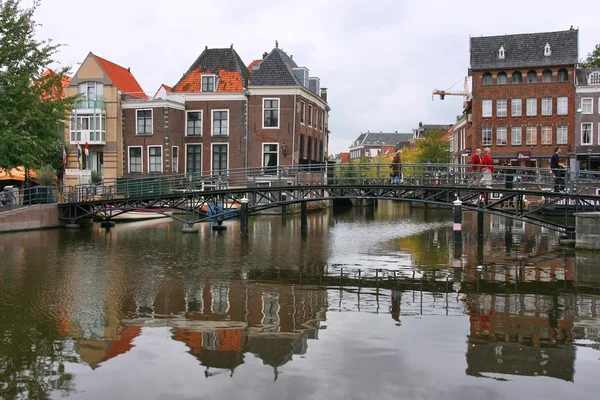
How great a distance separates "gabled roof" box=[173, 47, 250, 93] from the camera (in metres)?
45.8

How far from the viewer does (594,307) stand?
12734mm

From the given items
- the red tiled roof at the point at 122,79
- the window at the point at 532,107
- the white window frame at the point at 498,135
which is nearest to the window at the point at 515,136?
the white window frame at the point at 498,135

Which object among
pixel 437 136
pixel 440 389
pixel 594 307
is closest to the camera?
pixel 440 389

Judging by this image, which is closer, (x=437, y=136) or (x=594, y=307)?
(x=594, y=307)

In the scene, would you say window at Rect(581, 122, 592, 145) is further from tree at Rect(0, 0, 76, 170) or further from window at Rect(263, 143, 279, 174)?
tree at Rect(0, 0, 76, 170)

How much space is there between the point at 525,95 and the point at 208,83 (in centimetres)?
2563

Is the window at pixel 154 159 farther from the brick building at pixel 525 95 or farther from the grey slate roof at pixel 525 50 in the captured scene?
the grey slate roof at pixel 525 50

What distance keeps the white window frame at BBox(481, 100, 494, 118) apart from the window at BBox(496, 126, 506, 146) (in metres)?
1.36

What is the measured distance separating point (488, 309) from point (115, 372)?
721 cm

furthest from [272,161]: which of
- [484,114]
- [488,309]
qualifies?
[488,309]

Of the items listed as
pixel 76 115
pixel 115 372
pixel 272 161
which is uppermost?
pixel 76 115

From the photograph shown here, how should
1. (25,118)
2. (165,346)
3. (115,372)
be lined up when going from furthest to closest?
(25,118) → (165,346) → (115,372)

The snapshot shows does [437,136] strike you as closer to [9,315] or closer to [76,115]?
[76,115]

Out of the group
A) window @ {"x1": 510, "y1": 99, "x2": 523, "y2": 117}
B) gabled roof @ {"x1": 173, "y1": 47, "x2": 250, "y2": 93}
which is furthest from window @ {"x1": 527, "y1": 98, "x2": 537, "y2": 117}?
gabled roof @ {"x1": 173, "y1": 47, "x2": 250, "y2": 93}
